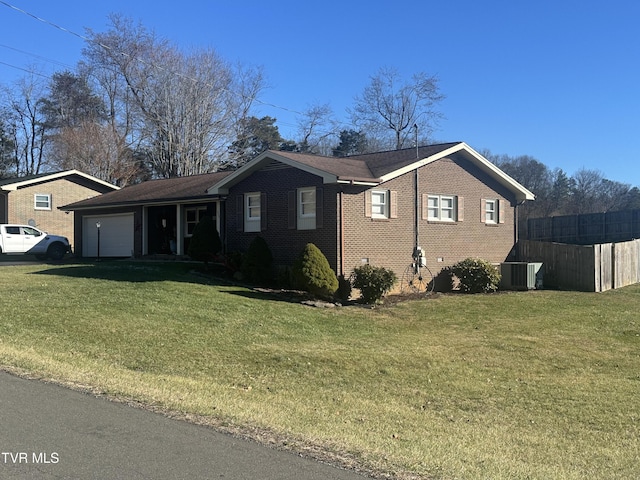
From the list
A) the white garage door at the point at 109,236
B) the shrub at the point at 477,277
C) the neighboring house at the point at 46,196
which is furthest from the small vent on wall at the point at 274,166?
the neighboring house at the point at 46,196

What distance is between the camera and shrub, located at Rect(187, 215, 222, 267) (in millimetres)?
21312

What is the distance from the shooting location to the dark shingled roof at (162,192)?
80.8 feet

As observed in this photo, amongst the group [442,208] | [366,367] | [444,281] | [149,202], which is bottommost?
[366,367]

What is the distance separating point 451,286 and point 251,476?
59.8 ft

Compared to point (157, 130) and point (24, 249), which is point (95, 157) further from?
point (24, 249)

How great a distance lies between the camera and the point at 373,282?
58.9 feet

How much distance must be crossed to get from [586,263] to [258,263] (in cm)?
1218

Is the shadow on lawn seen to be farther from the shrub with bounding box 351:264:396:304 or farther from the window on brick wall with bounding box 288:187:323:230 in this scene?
the shrub with bounding box 351:264:396:304

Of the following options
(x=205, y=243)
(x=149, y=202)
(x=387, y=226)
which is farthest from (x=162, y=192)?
(x=387, y=226)

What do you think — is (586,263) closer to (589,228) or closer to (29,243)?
(589,228)

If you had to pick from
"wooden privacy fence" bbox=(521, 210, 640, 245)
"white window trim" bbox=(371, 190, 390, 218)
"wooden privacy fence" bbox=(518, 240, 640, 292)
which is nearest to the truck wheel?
"white window trim" bbox=(371, 190, 390, 218)

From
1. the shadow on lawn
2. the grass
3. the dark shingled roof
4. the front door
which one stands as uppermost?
the dark shingled roof

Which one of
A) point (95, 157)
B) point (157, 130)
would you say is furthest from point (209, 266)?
point (95, 157)

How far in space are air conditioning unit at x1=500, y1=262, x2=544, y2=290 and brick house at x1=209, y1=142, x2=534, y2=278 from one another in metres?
1.14
